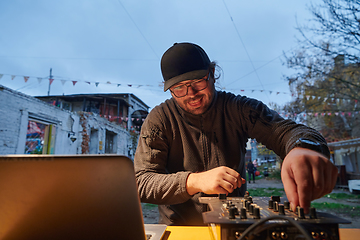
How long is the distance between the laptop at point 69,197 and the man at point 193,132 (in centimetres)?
43

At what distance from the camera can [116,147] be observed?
9977 millimetres

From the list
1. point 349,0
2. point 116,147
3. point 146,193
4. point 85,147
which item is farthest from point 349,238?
point 116,147

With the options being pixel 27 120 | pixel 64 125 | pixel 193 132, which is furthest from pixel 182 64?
pixel 64 125

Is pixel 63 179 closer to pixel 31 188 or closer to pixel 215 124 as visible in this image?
pixel 31 188

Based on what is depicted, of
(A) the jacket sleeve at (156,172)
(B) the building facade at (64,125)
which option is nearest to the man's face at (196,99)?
(A) the jacket sleeve at (156,172)

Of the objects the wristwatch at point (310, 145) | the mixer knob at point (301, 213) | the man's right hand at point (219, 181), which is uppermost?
the wristwatch at point (310, 145)

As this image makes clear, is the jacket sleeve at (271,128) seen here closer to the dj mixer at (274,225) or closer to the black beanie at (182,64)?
the black beanie at (182,64)

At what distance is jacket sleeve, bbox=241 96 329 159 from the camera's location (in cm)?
92

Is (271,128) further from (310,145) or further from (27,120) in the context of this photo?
(27,120)

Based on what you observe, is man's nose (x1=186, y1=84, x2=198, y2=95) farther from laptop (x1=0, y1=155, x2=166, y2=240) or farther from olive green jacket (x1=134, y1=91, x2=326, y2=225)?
laptop (x1=0, y1=155, x2=166, y2=240)

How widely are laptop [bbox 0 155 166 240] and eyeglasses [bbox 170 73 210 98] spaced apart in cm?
76

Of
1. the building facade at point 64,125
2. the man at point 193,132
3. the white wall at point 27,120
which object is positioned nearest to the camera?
the man at point 193,132

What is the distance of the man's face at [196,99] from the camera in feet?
3.71

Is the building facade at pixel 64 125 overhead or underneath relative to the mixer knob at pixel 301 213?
overhead
